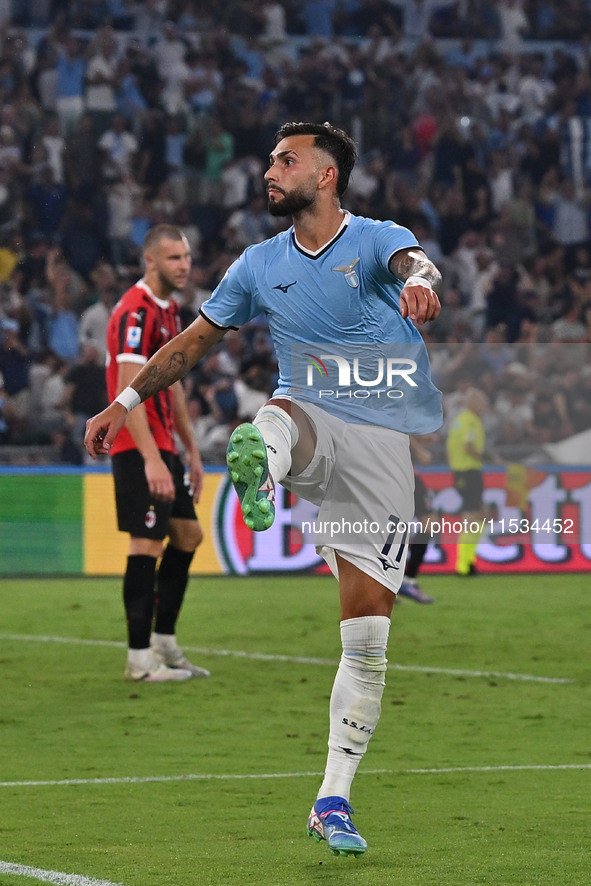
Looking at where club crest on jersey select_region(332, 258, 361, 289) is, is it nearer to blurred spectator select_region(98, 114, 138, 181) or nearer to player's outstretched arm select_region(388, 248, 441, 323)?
player's outstretched arm select_region(388, 248, 441, 323)

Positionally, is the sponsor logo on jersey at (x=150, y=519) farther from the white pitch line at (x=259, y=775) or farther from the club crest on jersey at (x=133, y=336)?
the white pitch line at (x=259, y=775)

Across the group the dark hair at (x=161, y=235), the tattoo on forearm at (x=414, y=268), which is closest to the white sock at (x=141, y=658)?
the dark hair at (x=161, y=235)

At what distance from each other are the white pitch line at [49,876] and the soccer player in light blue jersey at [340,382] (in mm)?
837

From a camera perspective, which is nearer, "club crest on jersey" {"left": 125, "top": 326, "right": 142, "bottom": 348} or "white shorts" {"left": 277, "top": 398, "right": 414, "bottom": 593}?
"white shorts" {"left": 277, "top": 398, "right": 414, "bottom": 593}

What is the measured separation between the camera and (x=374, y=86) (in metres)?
19.8

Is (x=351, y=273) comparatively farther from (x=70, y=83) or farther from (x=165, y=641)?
(x=70, y=83)

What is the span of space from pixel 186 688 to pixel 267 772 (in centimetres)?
224

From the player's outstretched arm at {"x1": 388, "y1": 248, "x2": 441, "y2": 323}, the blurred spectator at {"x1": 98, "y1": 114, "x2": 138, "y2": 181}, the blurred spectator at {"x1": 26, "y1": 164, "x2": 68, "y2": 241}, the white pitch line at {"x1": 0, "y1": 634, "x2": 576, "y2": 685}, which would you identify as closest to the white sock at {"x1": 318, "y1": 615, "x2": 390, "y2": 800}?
the player's outstretched arm at {"x1": 388, "y1": 248, "x2": 441, "y2": 323}

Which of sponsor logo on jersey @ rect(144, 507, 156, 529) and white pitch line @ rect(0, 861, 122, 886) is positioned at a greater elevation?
sponsor logo on jersey @ rect(144, 507, 156, 529)

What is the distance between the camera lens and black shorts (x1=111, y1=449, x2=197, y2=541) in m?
7.69

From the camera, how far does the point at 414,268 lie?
409 cm

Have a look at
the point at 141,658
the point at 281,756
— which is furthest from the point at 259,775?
the point at 141,658

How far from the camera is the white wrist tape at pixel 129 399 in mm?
4762

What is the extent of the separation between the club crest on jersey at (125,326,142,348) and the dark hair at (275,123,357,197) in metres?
3.03
